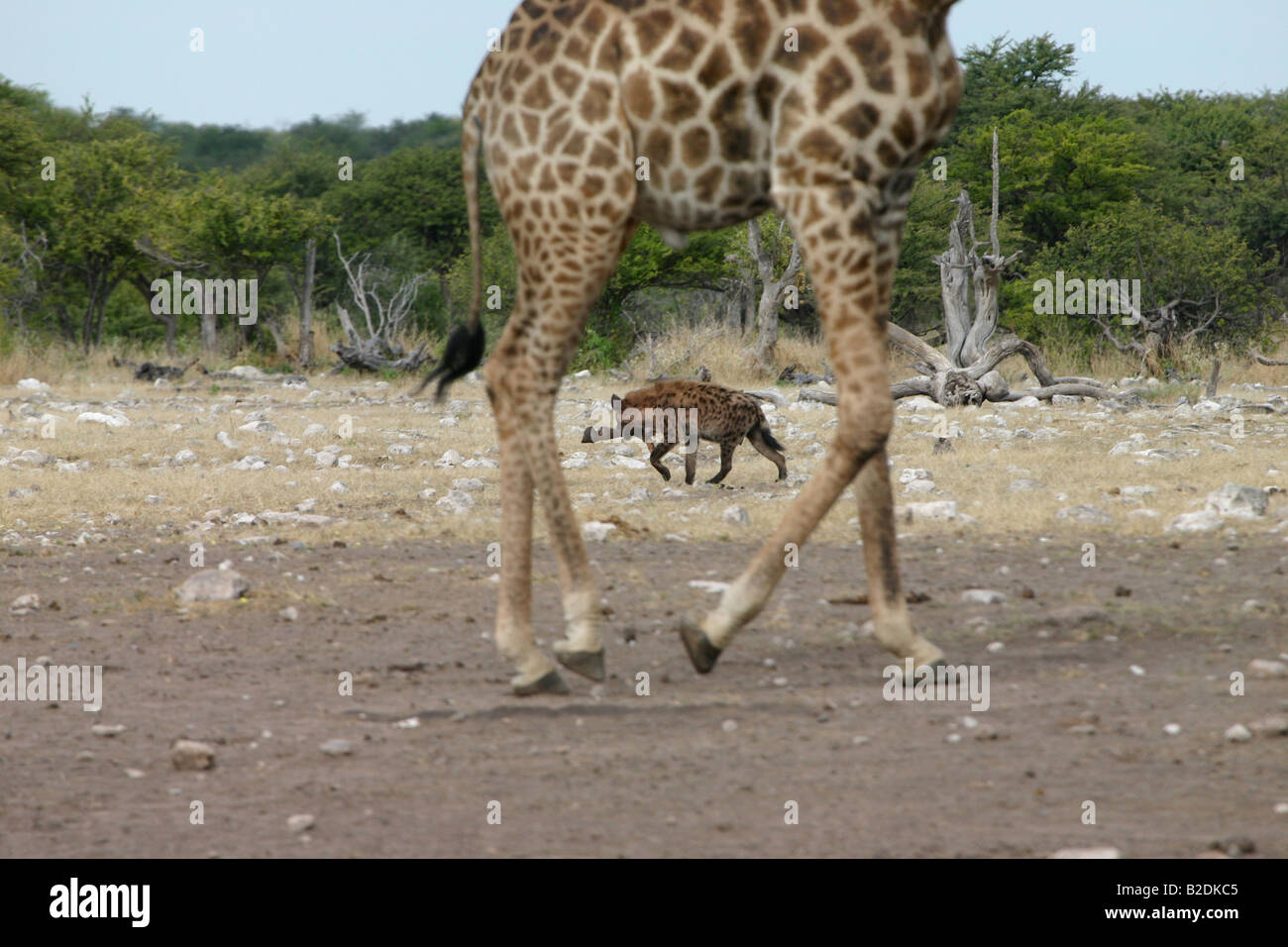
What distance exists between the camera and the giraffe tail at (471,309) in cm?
488

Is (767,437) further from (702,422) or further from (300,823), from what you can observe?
(300,823)

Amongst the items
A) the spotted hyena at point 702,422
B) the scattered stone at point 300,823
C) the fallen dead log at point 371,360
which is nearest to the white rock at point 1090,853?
the scattered stone at point 300,823

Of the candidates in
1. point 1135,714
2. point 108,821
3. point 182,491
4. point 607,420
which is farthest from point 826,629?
point 607,420

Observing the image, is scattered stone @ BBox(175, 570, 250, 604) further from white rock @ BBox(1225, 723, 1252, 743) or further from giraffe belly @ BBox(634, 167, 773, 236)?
white rock @ BBox(1225, 723, 1252, 743)

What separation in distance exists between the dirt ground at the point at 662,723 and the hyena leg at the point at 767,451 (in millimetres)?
3211

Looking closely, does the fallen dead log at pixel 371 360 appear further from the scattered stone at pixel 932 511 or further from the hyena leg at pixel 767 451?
the scattered stone at pixel 932 511

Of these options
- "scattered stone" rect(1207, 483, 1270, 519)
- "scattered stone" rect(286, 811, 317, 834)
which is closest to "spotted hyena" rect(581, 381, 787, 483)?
"scattered stone" rect(1207, 483, 1270, 519)

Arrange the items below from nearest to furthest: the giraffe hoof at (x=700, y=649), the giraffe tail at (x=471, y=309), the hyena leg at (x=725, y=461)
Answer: the giraffe hoof at (x=700, y=649), the giraffe tail at (x=471, y=309), the hyena leg at (x=725, y=461)

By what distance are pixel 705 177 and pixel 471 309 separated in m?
1.06

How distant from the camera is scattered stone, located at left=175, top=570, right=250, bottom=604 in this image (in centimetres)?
602

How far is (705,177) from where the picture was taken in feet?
14.4

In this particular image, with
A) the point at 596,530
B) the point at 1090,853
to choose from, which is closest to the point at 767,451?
the point at 596,530

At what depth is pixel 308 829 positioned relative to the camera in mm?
3334

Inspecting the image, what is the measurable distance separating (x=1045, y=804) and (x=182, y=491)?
23.6 ft
